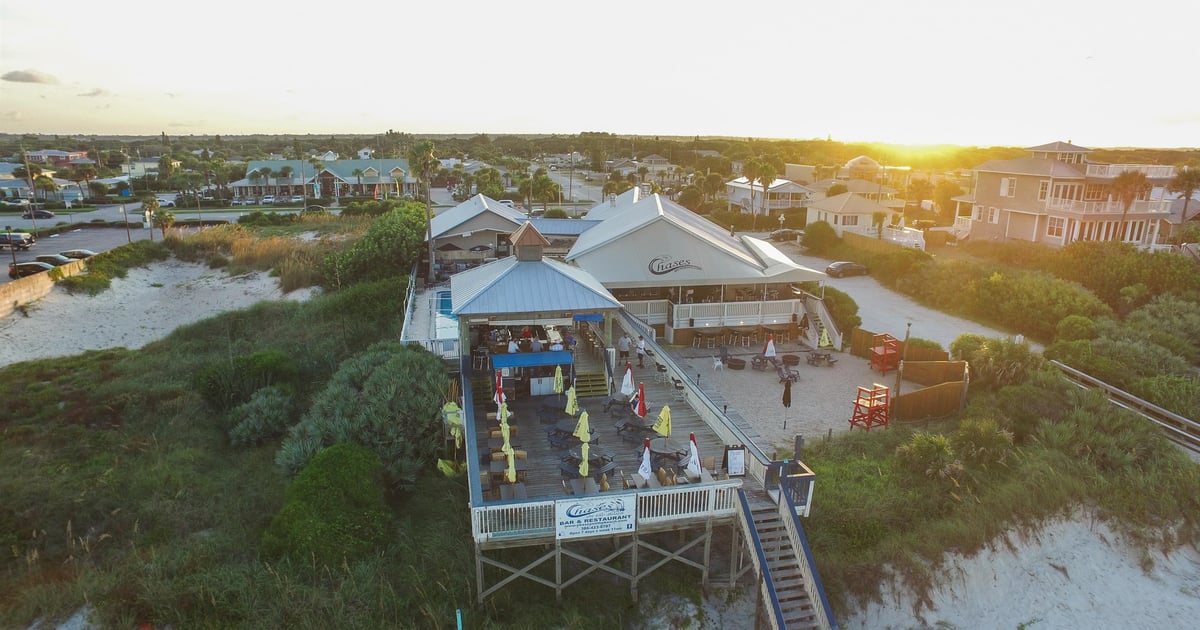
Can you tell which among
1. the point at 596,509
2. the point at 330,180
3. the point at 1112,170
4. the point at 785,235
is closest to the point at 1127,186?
the point at 1112,170

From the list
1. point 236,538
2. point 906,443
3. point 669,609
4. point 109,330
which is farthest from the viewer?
Answer: point 109,330

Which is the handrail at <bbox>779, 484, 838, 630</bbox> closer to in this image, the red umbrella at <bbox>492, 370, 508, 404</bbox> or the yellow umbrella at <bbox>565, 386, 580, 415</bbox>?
the yellow umbrella at <bbox>565, 386, 580, 415</bbox>

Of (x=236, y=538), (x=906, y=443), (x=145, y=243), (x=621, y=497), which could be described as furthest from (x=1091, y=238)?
(x=145, y=243)

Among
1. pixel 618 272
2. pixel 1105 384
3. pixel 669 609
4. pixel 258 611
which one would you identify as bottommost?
pixel 669 609

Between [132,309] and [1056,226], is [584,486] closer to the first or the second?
[132,309]

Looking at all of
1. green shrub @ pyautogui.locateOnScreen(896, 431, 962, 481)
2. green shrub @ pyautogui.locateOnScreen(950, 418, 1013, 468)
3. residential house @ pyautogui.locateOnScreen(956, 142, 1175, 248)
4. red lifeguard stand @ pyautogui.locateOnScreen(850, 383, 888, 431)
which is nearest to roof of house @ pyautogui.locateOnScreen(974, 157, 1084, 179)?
residential house @ pyautogui.locateOnScreen(956, 142, 1175, 248)

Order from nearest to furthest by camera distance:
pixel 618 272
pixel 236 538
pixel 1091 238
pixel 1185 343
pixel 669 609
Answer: pixel 669 609 < pixel 236 538 < pixel 1185 343 < pixel 618 272 < pixel 1091 238

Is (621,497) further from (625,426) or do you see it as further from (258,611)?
(258,611)
